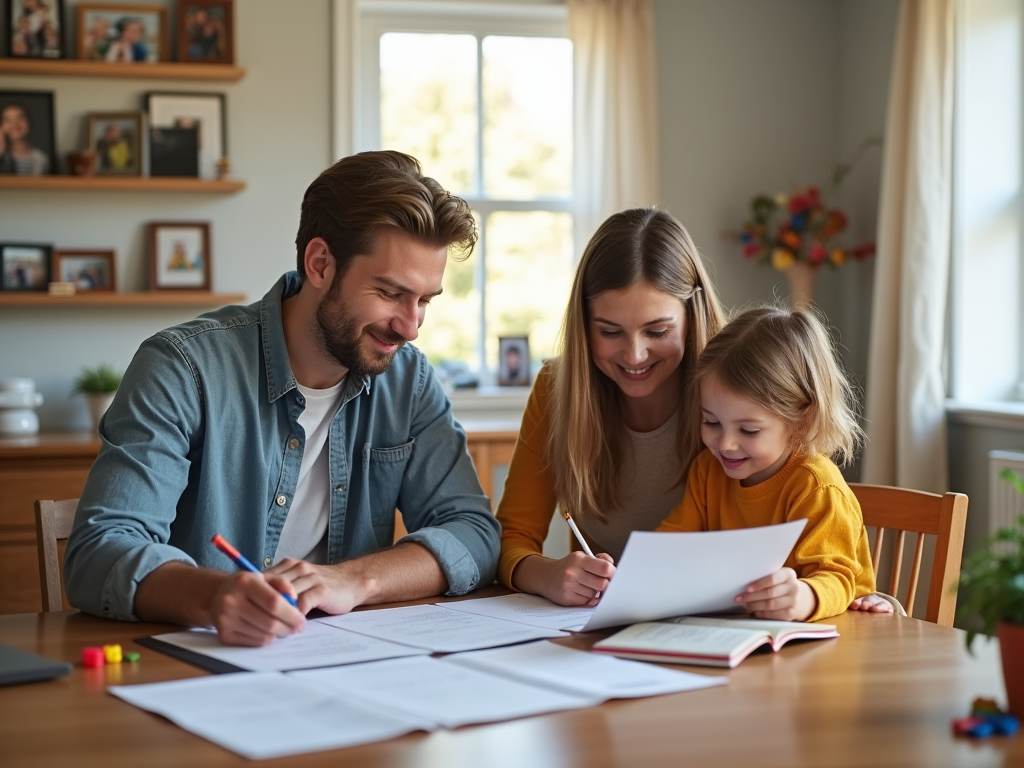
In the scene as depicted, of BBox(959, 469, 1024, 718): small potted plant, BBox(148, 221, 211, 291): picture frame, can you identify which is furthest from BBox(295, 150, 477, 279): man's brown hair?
BBox(148, 221, 211, 291): picture frame

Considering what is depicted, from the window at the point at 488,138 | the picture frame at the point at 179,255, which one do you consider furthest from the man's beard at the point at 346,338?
the window at the point at 488,138

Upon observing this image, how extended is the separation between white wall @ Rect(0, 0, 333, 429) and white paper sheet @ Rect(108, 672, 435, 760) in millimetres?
A: 2962

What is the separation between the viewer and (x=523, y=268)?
14.3 ft

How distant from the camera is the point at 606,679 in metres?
1.13

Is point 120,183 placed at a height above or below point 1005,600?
above

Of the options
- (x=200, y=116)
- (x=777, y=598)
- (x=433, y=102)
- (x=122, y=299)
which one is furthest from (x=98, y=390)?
(x=777, y=598)

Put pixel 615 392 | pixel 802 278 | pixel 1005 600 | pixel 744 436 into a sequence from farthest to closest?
pixel 802 278, pixel 615 392, pixel 744 436, pixel 1005 600

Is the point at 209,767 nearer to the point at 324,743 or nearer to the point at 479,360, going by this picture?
the point at 324,743

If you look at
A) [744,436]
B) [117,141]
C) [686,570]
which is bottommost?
[686,570]

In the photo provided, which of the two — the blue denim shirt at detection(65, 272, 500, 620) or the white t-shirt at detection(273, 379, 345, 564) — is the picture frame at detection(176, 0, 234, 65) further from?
the white t-shirt at detection(273, 379, 345, 564)

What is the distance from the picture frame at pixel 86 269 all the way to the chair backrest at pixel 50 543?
7.60 ft

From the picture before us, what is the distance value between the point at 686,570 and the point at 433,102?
3253 millimetres

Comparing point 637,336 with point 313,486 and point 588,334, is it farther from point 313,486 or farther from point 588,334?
point 313,486

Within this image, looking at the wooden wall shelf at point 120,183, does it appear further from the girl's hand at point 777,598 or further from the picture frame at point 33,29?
the girl's hand at point 777,598
